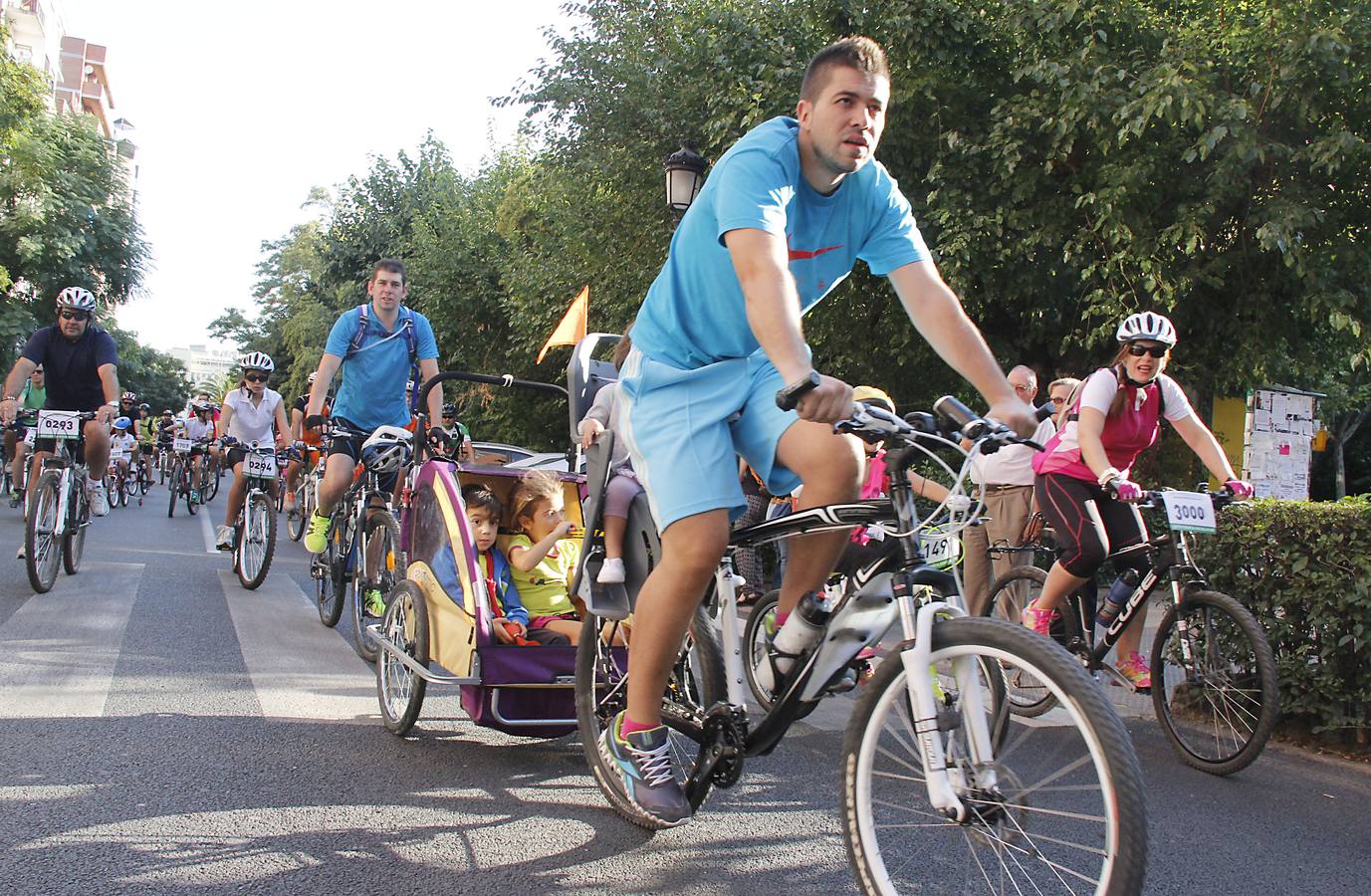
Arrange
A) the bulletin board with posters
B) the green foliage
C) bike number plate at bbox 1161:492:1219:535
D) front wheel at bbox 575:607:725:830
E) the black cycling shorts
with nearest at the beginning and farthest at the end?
front wheel at bbox 575:607:725:830 → bike number plate at bbox 1161:492:1219:535 → the black cycling shorts → the bulletin board with posters → the green foliage

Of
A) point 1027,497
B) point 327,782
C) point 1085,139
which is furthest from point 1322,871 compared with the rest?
point 1085,139

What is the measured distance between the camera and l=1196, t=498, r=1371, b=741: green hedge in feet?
17.0

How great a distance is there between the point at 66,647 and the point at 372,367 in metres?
2.28

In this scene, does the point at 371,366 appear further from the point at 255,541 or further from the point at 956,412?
the point at 956,412

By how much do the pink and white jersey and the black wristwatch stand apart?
345cm

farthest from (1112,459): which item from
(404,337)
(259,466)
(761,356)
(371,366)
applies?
(259,466)

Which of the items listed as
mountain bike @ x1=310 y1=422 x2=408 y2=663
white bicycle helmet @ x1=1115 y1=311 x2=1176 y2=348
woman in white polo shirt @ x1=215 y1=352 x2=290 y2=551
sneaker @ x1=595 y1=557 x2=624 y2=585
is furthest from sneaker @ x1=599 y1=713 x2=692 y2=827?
woman in white polo shirt @ x1=215 y1=352 x2=290 y2=551

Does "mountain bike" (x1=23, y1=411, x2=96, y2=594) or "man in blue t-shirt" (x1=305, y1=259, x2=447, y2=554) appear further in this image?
"mountain bike" (x1=23, y1=411, x2=96, y2=594)

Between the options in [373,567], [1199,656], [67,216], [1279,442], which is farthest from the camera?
[67,216]

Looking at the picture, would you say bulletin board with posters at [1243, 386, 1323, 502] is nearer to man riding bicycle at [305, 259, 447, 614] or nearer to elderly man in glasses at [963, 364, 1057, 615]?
elderly man in glasses at [963, 364, 1057, 615]

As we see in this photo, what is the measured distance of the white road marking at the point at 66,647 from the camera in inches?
187

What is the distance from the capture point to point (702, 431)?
3.10 metres

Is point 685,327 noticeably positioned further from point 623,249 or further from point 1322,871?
point 623,249

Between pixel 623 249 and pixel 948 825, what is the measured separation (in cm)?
1672
